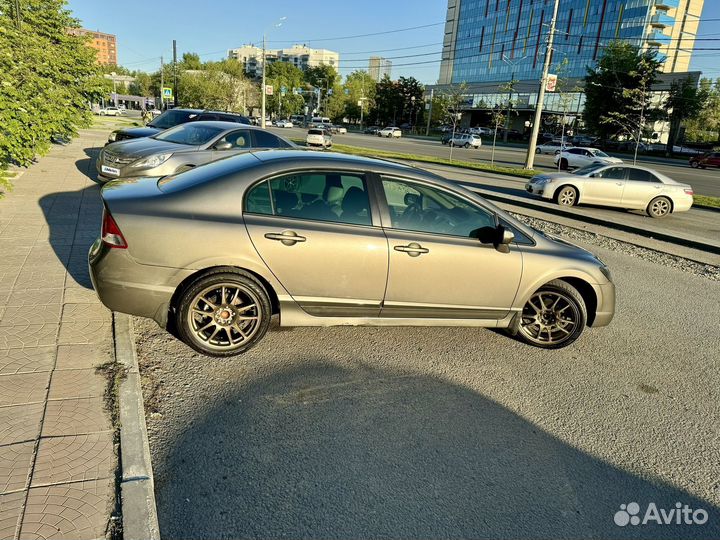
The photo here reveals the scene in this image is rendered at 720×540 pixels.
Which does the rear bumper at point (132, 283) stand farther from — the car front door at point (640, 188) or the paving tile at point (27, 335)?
the car front door at point (640, 188)

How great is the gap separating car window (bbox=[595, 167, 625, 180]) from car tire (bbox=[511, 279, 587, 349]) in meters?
11.5

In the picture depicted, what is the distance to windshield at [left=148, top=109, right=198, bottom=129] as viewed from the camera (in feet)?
46.4

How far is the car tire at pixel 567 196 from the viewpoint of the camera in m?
14.4

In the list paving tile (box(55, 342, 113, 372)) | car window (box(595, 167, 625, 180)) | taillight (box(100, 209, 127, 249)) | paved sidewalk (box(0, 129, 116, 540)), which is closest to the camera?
paved sidewalk (box(0, 129, 116, 540))

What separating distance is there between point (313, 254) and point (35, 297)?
9.09 feet

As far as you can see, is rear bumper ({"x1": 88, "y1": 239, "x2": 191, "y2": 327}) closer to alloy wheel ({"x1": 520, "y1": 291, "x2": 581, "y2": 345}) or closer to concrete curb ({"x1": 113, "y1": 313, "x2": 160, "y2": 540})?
concrete curb ({"x1": 113, "y1": 313, "x2": 160, "y2": 540})

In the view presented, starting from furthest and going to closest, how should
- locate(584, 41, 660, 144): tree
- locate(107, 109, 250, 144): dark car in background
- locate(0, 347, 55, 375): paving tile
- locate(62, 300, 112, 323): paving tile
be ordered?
1. locate(584, 41, 660, 144): tree
2. locate(107, 109, 250, 144): dark car in background
3. locate(62, 300, 112, 323): paving tile
4. locate(0, 347, 55, 375): paving tile

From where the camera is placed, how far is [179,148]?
31.8 feet

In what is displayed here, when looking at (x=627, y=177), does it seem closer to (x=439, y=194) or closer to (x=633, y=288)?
(x=633, y=288)

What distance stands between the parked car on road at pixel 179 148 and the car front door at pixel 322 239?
5.15m

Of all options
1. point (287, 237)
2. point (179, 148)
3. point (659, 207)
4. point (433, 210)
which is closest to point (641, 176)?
point (659, 207)

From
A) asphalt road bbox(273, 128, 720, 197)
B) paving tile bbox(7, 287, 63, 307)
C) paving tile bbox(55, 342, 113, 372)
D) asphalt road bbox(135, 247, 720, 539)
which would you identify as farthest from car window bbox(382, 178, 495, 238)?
asphalt road bbox(273, 128, 720, 197)

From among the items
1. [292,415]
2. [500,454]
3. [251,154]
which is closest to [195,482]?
[292,415]

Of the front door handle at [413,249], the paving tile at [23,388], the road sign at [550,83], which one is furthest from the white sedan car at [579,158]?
the paving tile at [23,388]
